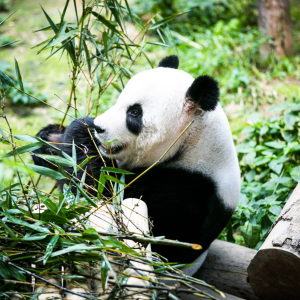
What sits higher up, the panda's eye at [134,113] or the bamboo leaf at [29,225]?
the panda's eye at [134,113]

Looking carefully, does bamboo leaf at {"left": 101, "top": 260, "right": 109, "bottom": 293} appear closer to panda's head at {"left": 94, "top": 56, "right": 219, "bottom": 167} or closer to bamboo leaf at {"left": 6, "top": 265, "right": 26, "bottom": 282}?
bamboo leaf at {"left": 6, "top": 265, "right": 26, "bottom": 282}

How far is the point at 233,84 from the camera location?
5270 millimetres

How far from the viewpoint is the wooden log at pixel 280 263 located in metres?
1.56

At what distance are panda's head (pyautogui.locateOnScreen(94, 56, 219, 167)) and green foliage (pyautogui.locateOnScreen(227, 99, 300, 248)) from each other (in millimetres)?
916

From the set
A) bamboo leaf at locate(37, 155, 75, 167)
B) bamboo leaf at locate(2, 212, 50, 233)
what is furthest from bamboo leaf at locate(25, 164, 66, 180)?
bamboo leaf at locate(2, 212, 50, 233)

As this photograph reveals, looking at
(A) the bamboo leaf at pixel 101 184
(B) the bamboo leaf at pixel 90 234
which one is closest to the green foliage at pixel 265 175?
(A) the bamboo leaf at pixel 101 184

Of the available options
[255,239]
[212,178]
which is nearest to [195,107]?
[212,178]

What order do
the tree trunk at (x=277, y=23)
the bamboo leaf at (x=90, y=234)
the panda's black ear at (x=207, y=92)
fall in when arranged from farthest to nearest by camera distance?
the tree trunk at (x=277, y=23), the panda's black ear at (x=207, y=92), the bamboo leaf at (x=90, y=234)

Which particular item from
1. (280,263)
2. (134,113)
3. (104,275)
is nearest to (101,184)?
(104,275)

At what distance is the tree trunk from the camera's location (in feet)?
19.4

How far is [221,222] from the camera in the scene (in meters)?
2.10

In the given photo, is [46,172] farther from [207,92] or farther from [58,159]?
[207,92]

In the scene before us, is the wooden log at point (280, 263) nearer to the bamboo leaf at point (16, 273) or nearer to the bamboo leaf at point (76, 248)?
the bamboo leaf at point (76, 248)

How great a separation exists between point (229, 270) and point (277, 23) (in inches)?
201
